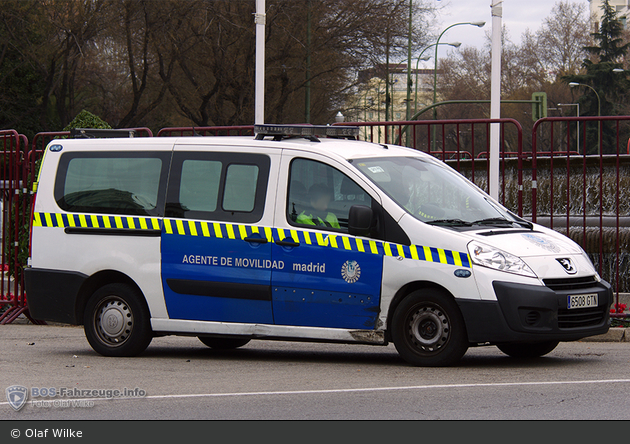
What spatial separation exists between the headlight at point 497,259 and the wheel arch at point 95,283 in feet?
10.5

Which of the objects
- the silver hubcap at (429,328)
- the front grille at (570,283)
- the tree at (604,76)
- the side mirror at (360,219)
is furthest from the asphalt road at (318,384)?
the tree at (604,76)

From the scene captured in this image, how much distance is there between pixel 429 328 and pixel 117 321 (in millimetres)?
3003

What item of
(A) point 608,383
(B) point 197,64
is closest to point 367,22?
(B) point 197,64

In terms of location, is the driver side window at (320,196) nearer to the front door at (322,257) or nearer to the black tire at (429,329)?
the front door at (322,257)

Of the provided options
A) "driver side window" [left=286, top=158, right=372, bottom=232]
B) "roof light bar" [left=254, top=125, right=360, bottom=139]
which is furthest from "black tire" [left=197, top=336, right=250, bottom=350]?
"roof light bar" [left=254, top=125, right=360, bottom=139]

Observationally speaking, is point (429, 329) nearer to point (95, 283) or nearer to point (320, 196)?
point (320, 196)

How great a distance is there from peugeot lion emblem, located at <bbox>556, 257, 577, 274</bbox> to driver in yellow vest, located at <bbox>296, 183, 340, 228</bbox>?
1.85m

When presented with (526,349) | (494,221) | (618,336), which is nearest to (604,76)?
(618,336)

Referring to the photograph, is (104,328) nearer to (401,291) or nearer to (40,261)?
(40,261)

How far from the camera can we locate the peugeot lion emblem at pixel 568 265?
7258 millimetres

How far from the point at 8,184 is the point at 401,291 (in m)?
6.67

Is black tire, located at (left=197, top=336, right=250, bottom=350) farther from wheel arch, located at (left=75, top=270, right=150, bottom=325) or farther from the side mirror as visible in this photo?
the side mirror

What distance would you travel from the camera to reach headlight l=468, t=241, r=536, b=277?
23.2 feet

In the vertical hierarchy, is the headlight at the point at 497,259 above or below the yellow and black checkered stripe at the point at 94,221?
below
